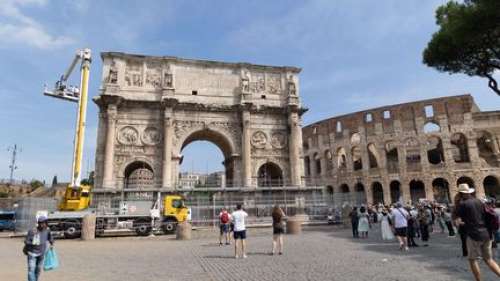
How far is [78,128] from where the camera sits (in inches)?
747

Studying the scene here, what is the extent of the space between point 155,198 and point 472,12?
733 inches

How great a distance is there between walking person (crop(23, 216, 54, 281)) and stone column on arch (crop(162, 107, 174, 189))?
15.6 meters

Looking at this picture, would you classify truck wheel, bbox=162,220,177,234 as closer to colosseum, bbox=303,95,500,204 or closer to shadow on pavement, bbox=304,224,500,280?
shadow on pavement, bbox=304,224,500,280

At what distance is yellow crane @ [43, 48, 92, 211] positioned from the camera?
56.5ft

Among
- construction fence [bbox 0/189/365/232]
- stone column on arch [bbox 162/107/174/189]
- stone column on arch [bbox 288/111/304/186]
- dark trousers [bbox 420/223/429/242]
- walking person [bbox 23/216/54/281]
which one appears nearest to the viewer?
walking person [bbox 23/216/54/281]

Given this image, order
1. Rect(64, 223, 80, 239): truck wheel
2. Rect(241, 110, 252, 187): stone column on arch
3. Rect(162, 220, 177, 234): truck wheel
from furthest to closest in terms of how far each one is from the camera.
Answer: Rect(241, 110, 252, 187): stone column on arch < Rect(162, 220, 177, 234): truck wheel < Rect(64, 223, 80, 239): truck wheel

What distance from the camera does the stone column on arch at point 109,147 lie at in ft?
66.8

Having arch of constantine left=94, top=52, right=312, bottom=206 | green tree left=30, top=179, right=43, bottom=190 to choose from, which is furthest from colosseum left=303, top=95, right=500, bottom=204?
green tree left=30, top=179, right=43, bottom=190

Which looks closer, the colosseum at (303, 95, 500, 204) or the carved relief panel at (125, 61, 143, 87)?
the carved relief panel at (125, 61, 143, 87)

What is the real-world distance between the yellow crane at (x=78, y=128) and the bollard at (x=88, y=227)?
→ 2.35m

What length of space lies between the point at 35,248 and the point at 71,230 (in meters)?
12.6

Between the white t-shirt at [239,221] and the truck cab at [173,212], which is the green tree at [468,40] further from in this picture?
the truck cab at [173,212]

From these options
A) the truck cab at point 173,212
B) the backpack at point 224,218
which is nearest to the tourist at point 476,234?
the backpack at point 224,218

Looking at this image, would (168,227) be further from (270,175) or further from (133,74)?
(133,74)
